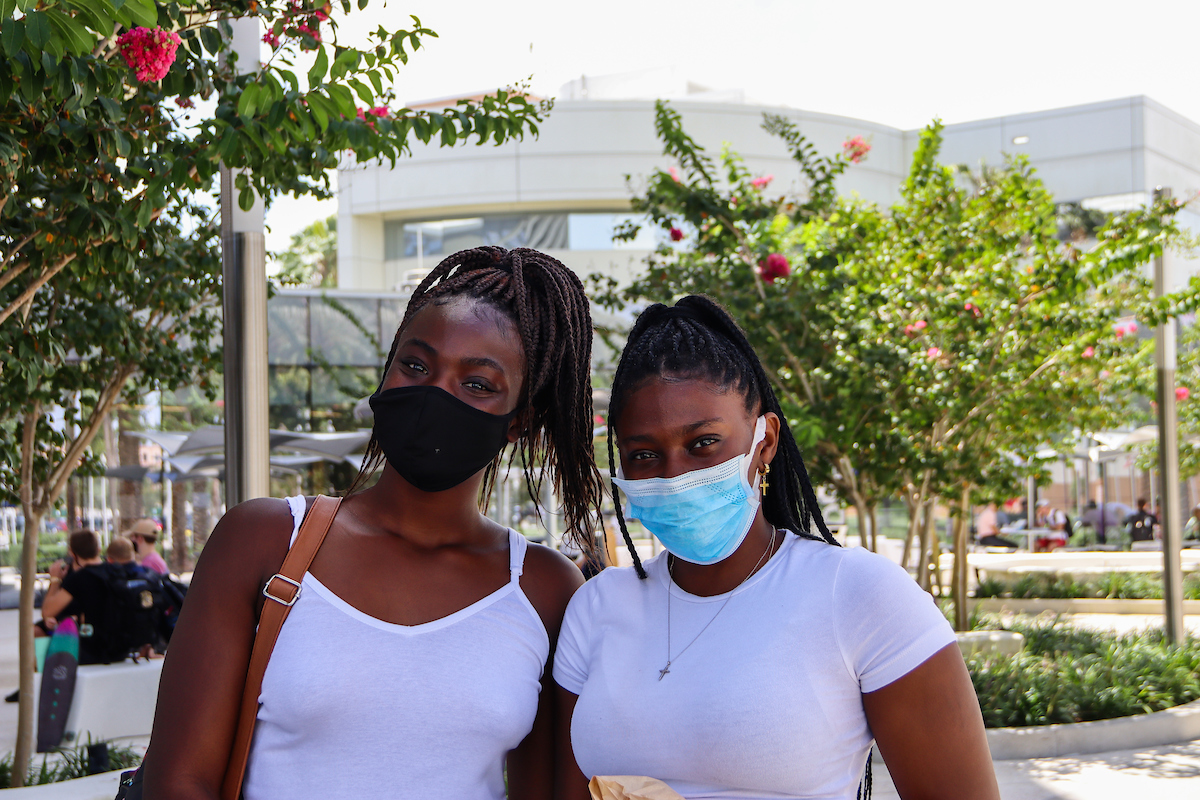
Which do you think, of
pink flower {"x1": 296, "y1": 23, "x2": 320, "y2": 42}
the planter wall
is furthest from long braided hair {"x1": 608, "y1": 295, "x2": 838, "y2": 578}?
the planter wall

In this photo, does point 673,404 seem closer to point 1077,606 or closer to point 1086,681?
point 1086,681

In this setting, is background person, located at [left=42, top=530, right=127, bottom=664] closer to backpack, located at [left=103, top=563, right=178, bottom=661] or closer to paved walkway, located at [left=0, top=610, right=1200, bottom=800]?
backpack, located at [left=103, top=563, right=178, bottom=661]

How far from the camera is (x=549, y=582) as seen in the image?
2.14 metres

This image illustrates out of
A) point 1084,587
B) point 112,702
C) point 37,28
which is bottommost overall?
point 1084,587

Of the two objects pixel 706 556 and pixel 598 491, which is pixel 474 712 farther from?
pixel 598 491

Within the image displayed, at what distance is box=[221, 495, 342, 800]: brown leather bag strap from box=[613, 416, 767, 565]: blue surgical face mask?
1.93 feet

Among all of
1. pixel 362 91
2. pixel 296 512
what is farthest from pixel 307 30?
pixel 296 512

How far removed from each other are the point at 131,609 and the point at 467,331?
7341 mm

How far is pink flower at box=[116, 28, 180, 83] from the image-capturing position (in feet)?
10.7

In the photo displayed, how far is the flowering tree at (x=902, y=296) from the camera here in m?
7.92

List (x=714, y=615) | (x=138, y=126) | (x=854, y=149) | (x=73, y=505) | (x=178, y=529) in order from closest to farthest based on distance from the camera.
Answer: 1. (x=714, y=615)
2. (x=138, y=126)
3. (x=854, y=149)
4. (x=178, y=529)
5. (x=73, y=505)

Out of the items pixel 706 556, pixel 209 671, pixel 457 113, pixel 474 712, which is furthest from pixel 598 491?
pixel 457 113

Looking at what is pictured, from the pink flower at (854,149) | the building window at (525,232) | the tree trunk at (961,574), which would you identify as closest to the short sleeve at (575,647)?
the pink flower at (854,149)

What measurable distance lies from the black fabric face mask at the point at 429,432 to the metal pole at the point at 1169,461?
861 cm
